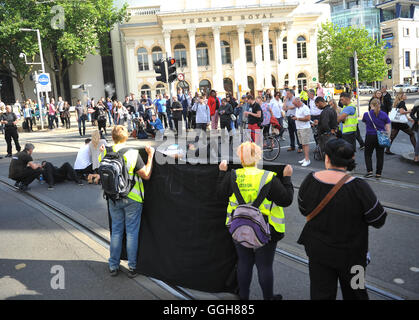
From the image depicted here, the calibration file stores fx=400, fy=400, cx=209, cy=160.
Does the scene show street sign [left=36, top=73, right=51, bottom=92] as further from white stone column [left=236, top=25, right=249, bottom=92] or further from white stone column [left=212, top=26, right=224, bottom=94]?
white stone column [left=236, top=25, right=249, bottom=92]

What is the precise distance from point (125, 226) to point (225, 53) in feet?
170

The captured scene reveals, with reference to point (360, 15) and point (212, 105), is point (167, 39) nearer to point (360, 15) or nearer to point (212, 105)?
point (212, 105)

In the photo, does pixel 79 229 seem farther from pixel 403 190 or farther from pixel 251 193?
pixel 403 190

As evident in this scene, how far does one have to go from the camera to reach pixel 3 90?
167 feet

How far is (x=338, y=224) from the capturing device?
307 centimetres

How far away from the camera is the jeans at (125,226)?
4500 millimetres

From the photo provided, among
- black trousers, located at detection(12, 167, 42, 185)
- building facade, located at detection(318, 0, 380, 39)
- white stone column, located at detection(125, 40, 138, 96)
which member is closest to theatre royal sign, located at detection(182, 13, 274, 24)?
white stone column, located at detection(125, 40, 138, 96)

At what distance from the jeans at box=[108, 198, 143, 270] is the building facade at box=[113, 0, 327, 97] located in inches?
1842

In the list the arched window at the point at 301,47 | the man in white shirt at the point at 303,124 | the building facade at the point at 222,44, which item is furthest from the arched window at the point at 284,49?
the man in white shirt at the point at 303,124

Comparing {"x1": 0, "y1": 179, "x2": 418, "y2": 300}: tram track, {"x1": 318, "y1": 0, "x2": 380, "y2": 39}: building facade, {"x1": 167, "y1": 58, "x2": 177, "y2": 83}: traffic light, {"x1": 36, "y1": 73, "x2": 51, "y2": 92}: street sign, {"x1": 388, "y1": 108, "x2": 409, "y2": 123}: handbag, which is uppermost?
{"x1": 318, "y1": 0, "x2": 380, "y2": 39}: building facade

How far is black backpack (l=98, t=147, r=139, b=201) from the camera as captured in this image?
169 inches

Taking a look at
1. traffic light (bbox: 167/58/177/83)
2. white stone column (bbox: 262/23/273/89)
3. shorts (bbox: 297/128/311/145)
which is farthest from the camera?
white stone column (bbox: 262/23/273/89)

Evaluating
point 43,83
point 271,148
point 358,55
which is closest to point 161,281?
point 271,148

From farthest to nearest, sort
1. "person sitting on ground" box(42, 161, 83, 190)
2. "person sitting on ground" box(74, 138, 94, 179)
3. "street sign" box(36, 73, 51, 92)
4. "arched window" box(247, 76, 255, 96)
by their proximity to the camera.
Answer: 1. "arched window" box(247, 76, 255, 96)
2. "street sign" box(36, 73, 51, 92)
3. "person sitting on ground" box(74, 138, 94, 179)
4. "person sitting on ground" box(42, 161, 83, 190)
